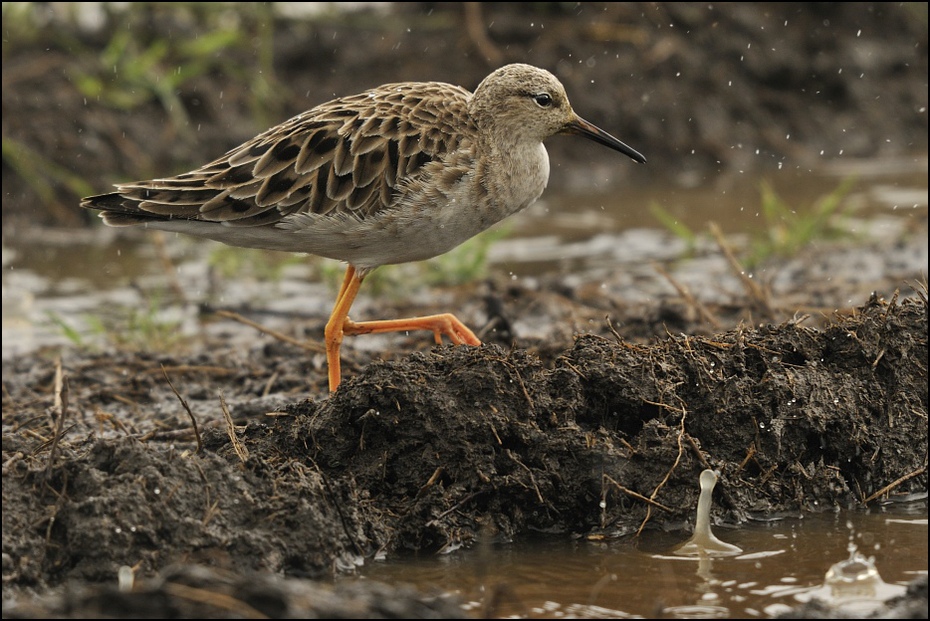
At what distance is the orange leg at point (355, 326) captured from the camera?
21.7 feet

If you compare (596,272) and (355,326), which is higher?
(596,272)

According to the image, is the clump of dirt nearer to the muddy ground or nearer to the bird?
the muddy ground

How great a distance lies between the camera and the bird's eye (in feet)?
22.1

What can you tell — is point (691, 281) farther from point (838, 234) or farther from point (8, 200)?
point (8, 200)

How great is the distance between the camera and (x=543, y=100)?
678 cm

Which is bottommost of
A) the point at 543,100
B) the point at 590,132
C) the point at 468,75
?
the point at 590,132

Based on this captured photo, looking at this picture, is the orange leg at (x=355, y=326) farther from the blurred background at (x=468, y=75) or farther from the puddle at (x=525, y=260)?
the blurred background at (x=468, y=75)

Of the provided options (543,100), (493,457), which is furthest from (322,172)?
(493,457)

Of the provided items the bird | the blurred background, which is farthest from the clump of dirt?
the blurred background

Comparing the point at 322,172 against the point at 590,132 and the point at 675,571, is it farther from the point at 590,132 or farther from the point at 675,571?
the point at 675,571

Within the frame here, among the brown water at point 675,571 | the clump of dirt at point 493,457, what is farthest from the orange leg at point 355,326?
the brown water at point 675,571

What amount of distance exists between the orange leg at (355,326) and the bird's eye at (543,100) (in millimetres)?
1194

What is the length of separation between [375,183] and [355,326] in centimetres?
94

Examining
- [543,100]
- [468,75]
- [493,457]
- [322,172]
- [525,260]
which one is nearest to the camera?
[493,457]
